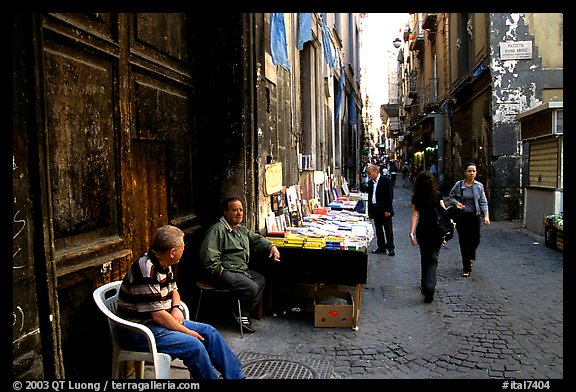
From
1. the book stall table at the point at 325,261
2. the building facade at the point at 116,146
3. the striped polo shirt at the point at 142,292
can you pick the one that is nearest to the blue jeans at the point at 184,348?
the striped polo shirt at the point at 142,292

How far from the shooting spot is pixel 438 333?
5.18 m

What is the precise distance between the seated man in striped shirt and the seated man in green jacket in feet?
4.74

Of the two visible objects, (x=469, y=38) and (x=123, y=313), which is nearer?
(x=123, y=313)

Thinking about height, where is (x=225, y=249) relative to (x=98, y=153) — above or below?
below

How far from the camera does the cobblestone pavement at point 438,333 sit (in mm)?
4312

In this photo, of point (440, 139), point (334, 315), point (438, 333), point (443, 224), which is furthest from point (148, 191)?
point (440, 139)

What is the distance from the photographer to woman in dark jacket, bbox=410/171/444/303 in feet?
20.7

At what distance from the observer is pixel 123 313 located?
3.49 m

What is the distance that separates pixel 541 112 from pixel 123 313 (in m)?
10.0

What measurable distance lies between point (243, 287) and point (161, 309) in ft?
5.49

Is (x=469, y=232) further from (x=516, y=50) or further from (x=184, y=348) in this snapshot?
(x=516, y=50)
